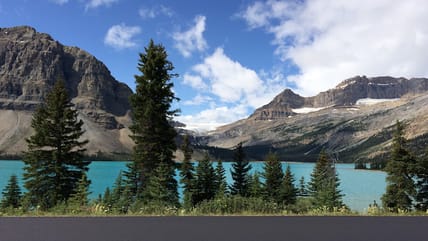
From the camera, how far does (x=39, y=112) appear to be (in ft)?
107

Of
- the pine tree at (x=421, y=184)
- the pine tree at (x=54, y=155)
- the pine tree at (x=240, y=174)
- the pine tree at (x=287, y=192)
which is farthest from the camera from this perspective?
the pine tree at (x=240, y=174)

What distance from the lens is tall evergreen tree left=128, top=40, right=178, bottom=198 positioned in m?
26.0

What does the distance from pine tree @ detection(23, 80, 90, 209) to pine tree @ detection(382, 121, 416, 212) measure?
3228cm

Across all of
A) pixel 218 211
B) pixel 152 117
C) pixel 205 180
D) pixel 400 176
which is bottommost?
pixel 205 180

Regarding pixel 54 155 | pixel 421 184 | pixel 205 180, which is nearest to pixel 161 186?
pixel 54 155

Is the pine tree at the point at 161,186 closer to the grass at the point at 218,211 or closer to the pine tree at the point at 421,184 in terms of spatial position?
the grass at the point at 218,211

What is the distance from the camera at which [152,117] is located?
25922mm

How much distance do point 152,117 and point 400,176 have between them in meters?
29.6

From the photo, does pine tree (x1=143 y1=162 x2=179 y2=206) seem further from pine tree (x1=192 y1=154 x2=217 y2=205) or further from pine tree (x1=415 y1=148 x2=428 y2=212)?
pine tree (x1=415 y1=148 x2=428 y2=212)

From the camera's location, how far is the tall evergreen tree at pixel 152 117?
26047 millimetres

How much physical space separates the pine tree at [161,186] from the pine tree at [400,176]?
25984mm
